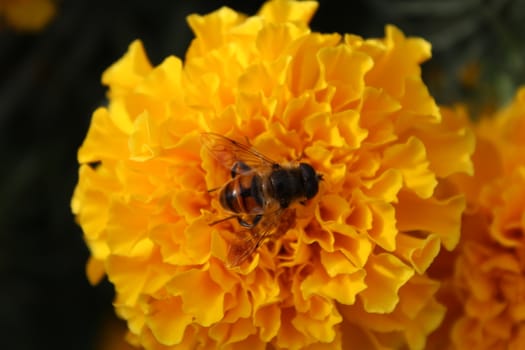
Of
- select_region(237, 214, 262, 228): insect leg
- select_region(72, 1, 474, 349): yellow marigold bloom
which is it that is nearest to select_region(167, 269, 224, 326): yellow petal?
select_region(72, 1, 474, 349): yellow marigold bloom

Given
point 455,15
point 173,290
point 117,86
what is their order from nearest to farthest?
point 173,290 → point 117,86 → point 455,15

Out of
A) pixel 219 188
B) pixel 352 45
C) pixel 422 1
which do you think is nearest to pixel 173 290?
pixel 219 188

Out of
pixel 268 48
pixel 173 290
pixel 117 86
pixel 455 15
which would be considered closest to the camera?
pixel 173 290

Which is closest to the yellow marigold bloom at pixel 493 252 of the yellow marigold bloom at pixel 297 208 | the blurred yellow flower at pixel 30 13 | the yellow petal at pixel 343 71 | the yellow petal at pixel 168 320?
the yellow marigold bloom at pixel 297 208

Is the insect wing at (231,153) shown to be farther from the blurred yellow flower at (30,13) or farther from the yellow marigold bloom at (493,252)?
the blurred yellow flower at (30,13)

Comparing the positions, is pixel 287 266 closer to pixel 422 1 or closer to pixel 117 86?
pixel 117 86

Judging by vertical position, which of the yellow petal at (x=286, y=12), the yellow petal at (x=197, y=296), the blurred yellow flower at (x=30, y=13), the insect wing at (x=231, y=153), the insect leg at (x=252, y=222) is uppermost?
the yellow petal at (x=286, y=12)

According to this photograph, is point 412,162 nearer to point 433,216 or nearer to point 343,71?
point 433,216
